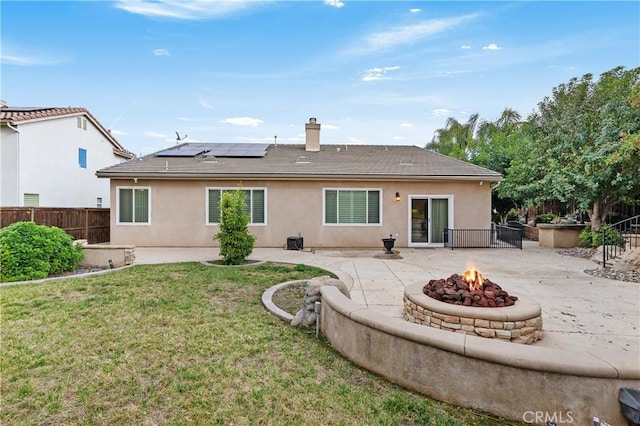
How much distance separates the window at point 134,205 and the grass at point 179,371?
280 inches

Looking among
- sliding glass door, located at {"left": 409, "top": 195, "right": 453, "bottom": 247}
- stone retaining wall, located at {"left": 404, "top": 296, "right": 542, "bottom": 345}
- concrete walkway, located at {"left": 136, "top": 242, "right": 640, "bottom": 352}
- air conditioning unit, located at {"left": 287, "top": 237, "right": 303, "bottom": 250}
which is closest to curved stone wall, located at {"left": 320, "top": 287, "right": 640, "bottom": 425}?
stone retaining wall, located at {"left": 404, "top": 296, "right": 542, "bottom": 345}

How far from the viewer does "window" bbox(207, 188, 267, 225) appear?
486 inches

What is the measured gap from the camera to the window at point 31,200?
1330cm

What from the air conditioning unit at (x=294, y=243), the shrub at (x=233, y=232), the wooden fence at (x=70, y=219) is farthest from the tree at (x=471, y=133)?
the wooden fence at (x=70, y=219)

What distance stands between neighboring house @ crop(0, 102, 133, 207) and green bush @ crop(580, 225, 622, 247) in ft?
71.2

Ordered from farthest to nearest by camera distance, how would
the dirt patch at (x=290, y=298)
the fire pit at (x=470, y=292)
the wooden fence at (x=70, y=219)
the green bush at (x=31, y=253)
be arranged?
the wooden fence at (x=70, y=219), the green bush at (x=31, y=253), the dirt patch at (x=290, y=298), the fire pit at (x=470, y=292)

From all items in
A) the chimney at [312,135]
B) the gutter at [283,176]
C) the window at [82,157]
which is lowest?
the gutter at [283,176]

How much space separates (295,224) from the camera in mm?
12375

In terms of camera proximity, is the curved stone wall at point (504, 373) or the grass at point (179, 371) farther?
the grass at point (179, 371)

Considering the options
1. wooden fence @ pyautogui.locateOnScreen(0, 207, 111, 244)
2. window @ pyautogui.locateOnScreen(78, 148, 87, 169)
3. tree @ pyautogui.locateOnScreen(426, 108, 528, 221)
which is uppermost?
tree @ pyautogui.locateOnScreen(426, 108, 528, 221)

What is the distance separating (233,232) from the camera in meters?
8.51

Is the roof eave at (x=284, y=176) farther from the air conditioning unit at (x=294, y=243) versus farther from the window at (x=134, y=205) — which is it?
the air conditioning unit at (x=294, y=243)

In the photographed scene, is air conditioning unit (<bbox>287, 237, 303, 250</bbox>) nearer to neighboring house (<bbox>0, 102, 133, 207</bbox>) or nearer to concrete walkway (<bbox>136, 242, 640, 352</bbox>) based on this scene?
concrete walkway (<bbox>136, 242, 640, 352</bbox>)

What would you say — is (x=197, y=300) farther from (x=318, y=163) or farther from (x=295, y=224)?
(x=318, y=163)
